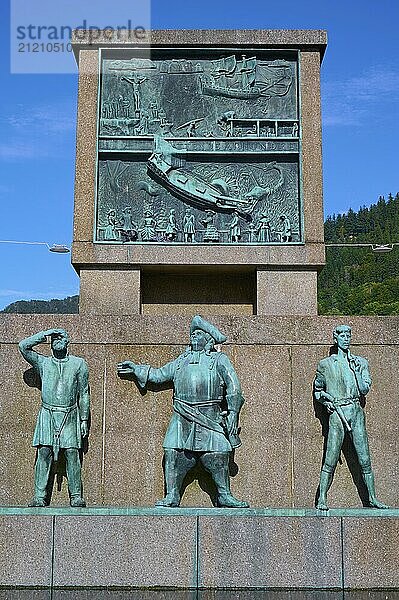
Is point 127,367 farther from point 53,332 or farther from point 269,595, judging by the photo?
point 269,595

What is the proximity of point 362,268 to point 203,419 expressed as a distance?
76207mm

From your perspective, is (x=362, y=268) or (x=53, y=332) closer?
(x=53, y=332)

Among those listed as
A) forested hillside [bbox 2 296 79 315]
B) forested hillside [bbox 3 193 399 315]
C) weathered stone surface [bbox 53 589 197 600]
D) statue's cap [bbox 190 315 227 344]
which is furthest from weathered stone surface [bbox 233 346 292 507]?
forested hillside [bbox 3 193 399 315]

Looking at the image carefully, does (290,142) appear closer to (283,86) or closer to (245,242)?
(283,86)

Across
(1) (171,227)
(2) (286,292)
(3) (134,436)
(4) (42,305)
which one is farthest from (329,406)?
(4) (42,305)

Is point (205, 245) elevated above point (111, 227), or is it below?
below

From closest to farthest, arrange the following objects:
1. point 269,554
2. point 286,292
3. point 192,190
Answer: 1. point 269,554
2. point 286,292
3. point 192,190

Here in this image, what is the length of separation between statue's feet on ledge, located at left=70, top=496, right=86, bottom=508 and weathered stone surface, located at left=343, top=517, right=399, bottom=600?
325 cm

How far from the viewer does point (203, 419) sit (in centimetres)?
1038

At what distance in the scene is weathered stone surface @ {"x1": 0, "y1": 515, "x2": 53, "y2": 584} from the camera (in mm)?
9711

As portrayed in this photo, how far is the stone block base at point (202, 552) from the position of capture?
9.68 meters

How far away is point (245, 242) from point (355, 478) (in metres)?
4.43

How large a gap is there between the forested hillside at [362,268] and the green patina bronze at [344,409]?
44.5 meters

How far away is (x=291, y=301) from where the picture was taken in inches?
528
